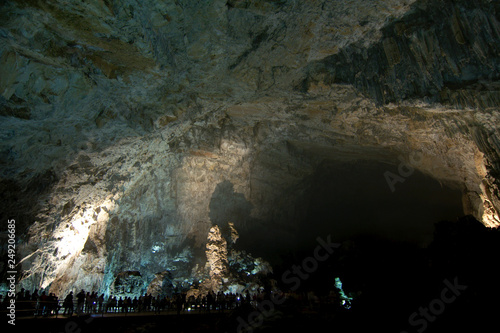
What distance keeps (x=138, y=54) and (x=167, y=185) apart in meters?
11.3

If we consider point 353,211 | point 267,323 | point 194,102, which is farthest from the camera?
point 353,211

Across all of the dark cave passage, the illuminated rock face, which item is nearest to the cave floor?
the illuminated rock face

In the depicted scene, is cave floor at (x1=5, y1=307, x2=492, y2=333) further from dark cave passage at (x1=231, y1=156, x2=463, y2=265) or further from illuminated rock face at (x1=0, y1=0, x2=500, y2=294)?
dark cave passage at (x1=231, y1=156, x2=463, y2=265)

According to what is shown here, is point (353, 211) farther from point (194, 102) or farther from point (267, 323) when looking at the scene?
point (267, 323)

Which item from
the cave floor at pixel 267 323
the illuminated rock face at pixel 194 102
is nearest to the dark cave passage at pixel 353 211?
the illuminated rock face at pixel 194 102

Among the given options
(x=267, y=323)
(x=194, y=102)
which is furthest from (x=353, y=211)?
(x=267, y=323)

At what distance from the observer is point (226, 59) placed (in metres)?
10.9

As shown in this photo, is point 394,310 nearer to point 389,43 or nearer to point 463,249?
point 463,249

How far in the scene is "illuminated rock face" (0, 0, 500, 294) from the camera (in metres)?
8.54

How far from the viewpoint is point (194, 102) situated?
13172mm

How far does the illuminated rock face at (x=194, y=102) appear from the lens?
854 centimetres

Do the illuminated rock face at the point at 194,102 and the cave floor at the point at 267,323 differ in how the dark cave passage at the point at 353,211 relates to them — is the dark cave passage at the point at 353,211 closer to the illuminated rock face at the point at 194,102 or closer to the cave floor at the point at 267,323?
the illuminated rock face at the point at 194,102

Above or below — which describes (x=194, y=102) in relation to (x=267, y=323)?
above

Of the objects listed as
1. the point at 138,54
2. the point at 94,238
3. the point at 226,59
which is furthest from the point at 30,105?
the point at 94,238
